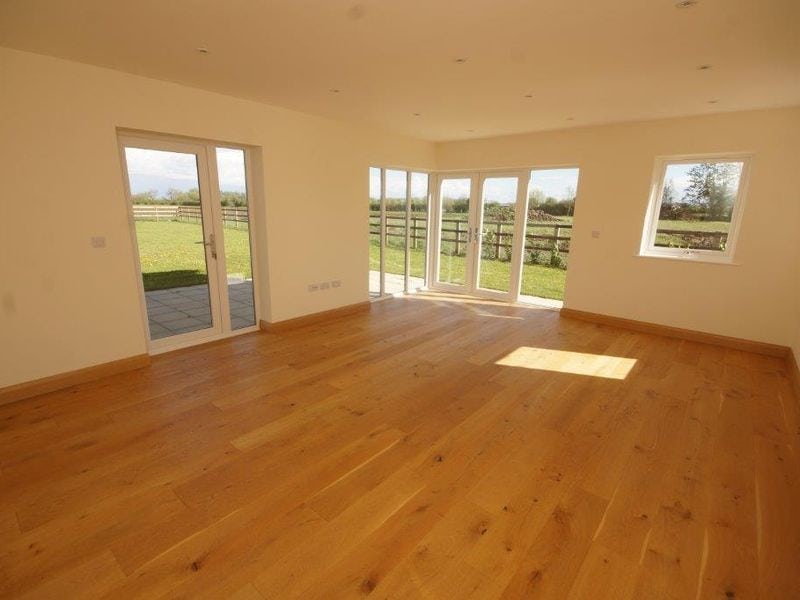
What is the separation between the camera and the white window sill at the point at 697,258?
14.1 feet

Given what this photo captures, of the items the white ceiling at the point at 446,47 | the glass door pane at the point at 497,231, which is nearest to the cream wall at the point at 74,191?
the white ceiling at the point at 446,47

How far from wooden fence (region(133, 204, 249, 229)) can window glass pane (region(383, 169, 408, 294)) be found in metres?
2.34

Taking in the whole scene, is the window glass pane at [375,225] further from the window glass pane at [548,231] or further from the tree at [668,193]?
the tree at [668,193]

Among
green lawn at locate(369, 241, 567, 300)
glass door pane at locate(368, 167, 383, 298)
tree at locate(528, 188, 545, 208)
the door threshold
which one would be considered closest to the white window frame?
green lawn at locate(369, 241, 567, 300)

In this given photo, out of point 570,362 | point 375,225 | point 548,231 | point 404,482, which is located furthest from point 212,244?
point 548,231

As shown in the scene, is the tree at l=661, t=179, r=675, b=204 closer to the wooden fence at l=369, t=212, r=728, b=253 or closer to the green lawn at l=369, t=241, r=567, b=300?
the wooden fence at l=369, t=212, r=728, b=253

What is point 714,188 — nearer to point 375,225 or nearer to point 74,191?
point 375,225

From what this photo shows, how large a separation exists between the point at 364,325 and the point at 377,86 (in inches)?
106

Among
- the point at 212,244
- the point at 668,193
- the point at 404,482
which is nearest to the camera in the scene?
the point at 404,482

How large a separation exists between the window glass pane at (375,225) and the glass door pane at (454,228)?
4.28ft

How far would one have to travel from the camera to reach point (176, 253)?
12.9ft

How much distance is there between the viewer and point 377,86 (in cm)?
341

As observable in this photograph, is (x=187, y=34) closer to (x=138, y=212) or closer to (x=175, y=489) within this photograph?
(x=138, y=212)

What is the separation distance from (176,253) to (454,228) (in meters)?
4.31
